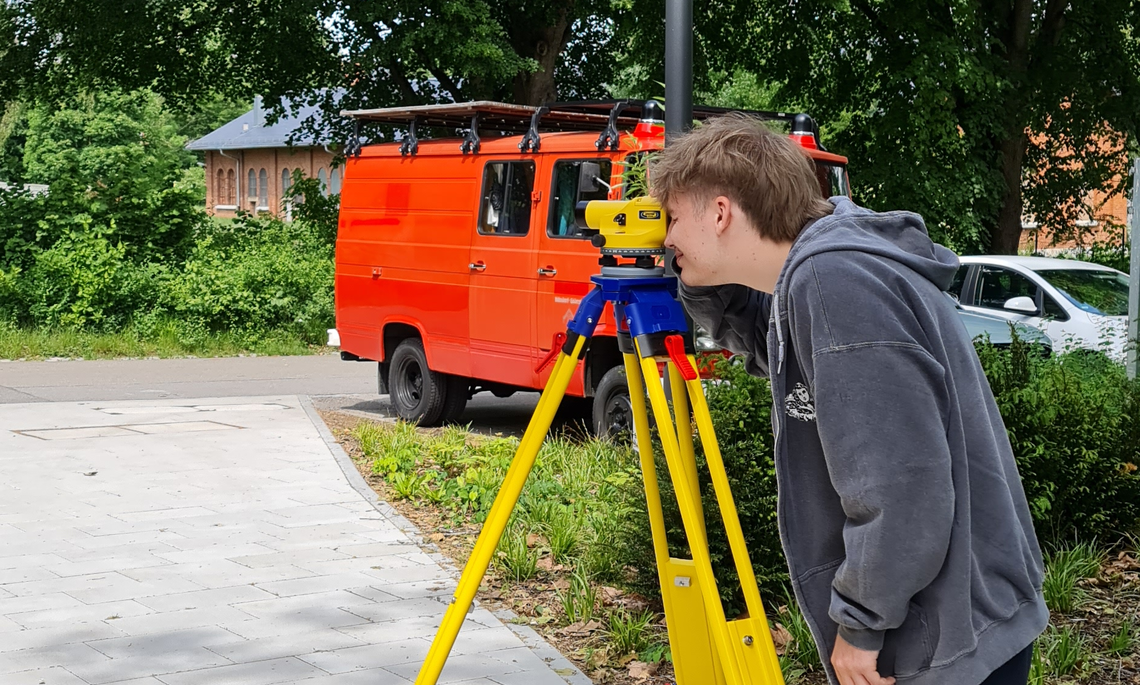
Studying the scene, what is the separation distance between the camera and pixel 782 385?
7.04ft


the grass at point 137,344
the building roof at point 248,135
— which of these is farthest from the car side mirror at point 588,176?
the building roof at point 248,135

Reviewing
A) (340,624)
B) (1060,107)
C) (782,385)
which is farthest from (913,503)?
(1060,107)

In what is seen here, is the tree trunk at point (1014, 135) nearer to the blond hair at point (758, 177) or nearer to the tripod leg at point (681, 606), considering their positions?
the tripod leg at point (681, 606)

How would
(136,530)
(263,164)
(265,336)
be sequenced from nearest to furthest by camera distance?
(136,530)
(265,336)
(263,164)

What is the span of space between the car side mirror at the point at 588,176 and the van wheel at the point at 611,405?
1.34 m

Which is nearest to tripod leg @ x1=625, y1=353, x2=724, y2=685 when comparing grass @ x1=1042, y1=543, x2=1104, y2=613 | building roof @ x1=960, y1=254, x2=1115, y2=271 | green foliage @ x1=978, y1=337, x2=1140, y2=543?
grass @ x1=1042, y1=543, x2=1104, y2=613

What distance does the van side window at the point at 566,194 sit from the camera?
9641 millimetres

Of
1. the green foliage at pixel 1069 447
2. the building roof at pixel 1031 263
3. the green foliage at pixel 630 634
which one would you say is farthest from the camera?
the building roof at pixel 1031 263

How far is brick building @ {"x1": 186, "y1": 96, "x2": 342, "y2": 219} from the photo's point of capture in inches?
2582

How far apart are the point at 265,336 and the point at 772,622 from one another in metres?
15.0

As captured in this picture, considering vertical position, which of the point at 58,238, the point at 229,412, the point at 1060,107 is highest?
the point at 1060,107

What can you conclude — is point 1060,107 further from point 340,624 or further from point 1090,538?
point 340,624

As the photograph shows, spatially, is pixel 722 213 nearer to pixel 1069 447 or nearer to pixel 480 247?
pixel 1069 447

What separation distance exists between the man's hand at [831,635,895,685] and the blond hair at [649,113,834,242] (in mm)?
661
